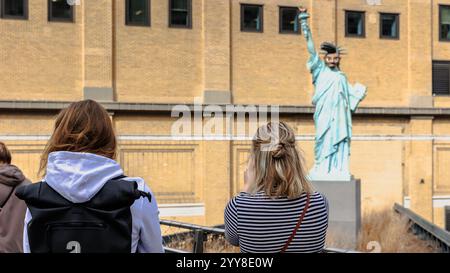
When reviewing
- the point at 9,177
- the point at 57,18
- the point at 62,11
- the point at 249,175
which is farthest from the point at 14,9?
the point at 249,175

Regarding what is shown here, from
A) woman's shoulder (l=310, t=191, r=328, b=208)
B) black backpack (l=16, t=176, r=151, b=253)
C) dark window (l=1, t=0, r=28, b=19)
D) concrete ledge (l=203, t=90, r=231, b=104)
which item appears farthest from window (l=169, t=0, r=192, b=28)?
black backpack (l=16, t=176, r=151, b=253)

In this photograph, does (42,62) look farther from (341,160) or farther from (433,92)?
(433,92)

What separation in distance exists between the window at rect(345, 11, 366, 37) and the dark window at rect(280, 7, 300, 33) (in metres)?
2.18

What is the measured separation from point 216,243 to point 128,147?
12.0 meters

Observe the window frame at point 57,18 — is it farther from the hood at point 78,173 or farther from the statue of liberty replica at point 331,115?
the hood at point 78,173

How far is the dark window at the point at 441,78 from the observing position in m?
24.8

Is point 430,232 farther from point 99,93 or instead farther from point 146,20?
point 146,20

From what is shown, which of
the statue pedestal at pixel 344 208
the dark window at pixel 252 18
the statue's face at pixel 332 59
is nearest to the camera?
the statue pedestal at pixel 344 208

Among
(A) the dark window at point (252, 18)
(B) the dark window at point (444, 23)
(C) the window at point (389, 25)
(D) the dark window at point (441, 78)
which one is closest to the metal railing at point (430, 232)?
(D) the dark window at point (441, 78)

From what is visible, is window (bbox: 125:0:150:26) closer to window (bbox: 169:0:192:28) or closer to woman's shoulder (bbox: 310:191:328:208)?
window (bbox: 169:0:192:28)

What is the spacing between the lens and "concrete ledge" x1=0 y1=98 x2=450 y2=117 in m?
19.5

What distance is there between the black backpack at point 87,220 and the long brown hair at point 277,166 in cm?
83

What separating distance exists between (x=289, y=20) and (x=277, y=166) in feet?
68.2
